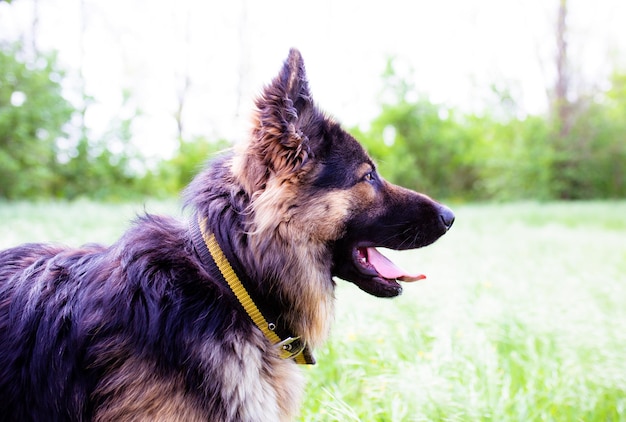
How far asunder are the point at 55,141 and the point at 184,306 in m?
17.0

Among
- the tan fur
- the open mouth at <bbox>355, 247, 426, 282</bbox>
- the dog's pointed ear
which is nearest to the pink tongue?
the open mouth at <bbox>355, 247, 426, 282</bbox>

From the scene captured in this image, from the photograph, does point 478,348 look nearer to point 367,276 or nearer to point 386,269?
point 386,269

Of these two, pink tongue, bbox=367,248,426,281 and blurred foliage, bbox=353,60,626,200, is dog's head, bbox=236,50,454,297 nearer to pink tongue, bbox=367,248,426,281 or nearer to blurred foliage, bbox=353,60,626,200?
pink tongue, bbox=367,248,426,281

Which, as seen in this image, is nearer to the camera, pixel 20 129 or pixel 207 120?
pixel 20 129

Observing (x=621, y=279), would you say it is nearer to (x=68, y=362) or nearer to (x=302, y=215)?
(x=302, y=215)

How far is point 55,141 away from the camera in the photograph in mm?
16938

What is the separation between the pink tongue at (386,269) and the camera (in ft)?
9.06

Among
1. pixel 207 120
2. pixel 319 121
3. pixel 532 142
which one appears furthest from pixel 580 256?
pixel 207 120

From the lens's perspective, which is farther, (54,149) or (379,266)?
(54,149)

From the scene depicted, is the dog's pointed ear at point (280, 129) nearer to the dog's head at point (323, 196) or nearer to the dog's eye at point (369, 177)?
the dog's head at point (323, 196)

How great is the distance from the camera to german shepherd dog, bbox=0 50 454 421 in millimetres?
2039

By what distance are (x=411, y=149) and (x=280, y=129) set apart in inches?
990

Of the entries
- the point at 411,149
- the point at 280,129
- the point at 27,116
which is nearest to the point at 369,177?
the point at 280,129

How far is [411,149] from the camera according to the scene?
26.8m
